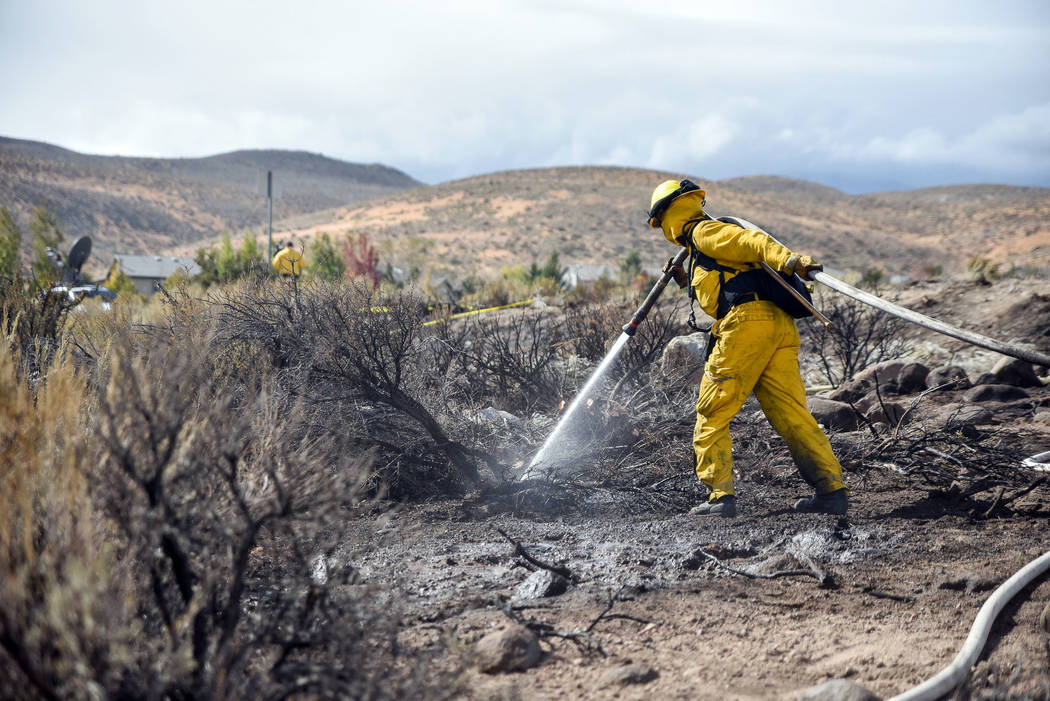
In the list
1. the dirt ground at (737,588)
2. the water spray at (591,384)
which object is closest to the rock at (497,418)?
the water spray at (591,384)

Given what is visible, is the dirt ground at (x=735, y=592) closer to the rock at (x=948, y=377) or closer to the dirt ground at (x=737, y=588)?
the dirt ground at (x=737, y=588)

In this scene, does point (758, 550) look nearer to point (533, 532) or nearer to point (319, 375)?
point (533, 532)

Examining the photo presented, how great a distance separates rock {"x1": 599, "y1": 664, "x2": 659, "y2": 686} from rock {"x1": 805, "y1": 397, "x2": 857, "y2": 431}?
13.3ft

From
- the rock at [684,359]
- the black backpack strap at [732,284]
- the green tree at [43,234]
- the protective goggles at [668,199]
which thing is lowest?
the rock at [684,359]

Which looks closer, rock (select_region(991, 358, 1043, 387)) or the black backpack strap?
the black backpack strap

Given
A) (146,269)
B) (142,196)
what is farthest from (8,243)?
(142,196)

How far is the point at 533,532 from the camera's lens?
4355mm

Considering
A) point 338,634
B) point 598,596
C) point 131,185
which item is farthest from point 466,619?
point 131,185

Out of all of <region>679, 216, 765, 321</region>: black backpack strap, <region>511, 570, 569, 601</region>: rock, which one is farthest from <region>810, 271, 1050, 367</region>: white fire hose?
<region>511, 570, 569, 601</region>: rock

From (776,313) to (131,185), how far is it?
7982 cm

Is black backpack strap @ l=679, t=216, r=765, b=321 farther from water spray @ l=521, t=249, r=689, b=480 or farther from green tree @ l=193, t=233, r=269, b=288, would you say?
green tree @ l=193, t=233, r=269, b=288

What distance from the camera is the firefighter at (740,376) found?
4.34 metres

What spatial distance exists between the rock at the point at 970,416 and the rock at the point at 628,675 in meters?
3.99

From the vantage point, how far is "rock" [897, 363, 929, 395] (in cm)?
795
